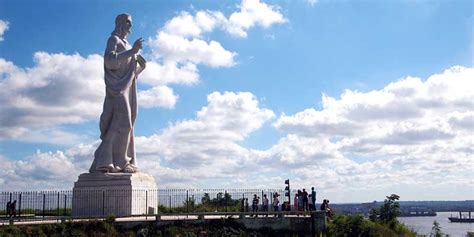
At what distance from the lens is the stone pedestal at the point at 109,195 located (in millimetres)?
27281

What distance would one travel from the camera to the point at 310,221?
86.8ft

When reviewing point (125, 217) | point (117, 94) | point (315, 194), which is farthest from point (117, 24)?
point (315, 194)

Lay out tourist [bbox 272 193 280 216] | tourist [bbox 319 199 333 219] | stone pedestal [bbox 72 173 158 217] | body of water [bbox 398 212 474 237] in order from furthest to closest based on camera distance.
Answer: body of water [bbox 398 212 474 237]
tourist [bbox 272 193 280 216]
tourist [bbox 319 199 333 219]
stone pedestal [bbox 72 173 158 217]

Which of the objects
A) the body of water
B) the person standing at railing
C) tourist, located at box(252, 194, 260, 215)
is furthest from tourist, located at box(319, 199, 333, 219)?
the body of water

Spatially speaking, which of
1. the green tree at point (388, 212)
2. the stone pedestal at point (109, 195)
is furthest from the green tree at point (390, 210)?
the stone pedestal at point (109, 195)

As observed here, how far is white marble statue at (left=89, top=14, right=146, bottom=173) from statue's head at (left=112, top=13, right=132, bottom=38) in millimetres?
466

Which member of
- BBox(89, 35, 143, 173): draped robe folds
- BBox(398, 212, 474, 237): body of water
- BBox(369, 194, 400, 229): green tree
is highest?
BBox(89, 35, 143, 173): draped robe folds

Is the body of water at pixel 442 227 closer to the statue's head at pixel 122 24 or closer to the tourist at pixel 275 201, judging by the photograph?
the tourist at pixel 275 201

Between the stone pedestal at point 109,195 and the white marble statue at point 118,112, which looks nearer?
the stone pedestal at point 109,195

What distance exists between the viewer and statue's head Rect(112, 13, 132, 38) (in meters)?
30.7

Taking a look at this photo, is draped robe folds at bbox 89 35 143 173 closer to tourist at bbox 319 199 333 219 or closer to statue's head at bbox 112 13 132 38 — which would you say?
statue's head at bbox 112 13 132 38

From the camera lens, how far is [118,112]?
29438 millimetres

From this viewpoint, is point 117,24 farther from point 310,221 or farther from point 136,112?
point 310,221

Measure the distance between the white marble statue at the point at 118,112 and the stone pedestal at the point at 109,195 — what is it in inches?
33.9
